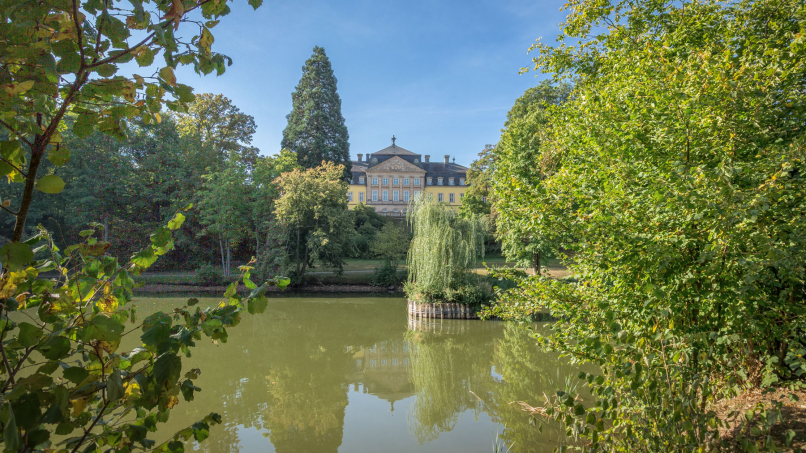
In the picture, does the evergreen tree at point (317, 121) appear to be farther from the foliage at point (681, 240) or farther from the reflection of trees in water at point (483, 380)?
the foliage at point (681, 240)

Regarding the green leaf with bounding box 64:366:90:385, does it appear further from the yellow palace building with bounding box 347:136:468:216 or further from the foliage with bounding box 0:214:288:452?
the yellow palace building with bounding box 347:136:468:216

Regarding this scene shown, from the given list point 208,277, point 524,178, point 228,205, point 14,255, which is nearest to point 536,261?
point 524,178

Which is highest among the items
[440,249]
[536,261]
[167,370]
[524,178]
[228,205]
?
[228,205]

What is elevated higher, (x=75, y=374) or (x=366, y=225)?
(x=366, y=225)

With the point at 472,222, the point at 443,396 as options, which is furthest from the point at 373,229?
the point at 443,396

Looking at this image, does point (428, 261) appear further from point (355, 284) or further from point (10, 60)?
point (10, 60)

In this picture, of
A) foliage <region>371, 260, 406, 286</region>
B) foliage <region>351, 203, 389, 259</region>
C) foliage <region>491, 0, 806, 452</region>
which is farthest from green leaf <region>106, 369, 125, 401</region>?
foliage <region>351, 203, 389, 259</region>

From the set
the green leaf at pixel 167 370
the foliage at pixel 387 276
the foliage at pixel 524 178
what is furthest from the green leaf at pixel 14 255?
the foliage at pixel 387 276

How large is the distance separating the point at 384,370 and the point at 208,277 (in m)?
14.7

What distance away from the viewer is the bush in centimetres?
2017

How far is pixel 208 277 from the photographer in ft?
66.9

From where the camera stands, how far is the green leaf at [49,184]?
110 centimetres

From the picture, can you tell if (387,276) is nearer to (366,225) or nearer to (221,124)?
(366,225)

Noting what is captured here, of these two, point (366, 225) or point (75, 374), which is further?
point (366, 225)
